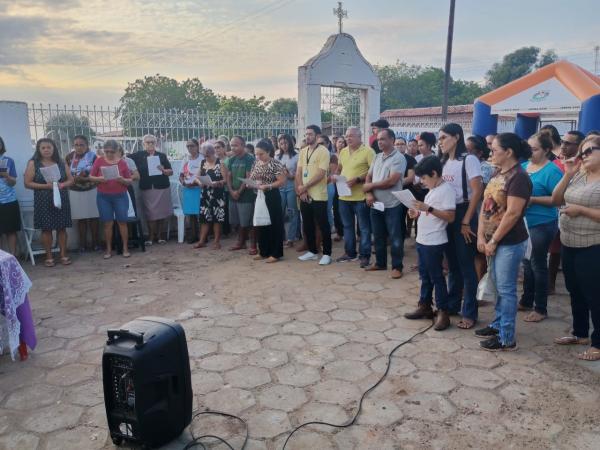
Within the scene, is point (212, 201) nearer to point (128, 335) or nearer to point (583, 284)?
point (128, 335)

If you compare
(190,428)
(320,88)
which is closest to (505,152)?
(190,428)

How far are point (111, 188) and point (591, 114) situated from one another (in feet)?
22.8

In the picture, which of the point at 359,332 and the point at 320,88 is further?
the point at 320,88

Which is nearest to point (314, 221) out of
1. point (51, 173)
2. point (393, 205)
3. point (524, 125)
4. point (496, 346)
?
point (393, 205)

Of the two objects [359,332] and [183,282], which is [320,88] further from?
[359,332]

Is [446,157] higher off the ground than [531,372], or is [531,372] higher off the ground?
[446,157]

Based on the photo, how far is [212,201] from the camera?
734 cm

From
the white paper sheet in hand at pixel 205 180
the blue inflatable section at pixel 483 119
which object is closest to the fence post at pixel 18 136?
the white paper sheet in hand at pixel 205 180

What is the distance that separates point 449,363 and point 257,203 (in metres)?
3.56

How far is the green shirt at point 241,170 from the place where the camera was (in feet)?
23.1

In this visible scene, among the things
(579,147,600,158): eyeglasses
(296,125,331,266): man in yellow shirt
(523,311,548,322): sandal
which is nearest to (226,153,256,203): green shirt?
(296,125,331,266): man in yellow shirt

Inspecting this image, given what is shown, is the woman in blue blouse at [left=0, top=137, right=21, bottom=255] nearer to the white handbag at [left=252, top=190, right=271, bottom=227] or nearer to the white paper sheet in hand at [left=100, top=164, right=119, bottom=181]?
the white paper sheet in hand at [left=100, top=164, right=119, bottom=181]

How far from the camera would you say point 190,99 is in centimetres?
4225

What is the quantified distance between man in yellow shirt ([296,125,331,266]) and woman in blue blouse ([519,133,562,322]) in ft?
8.41
